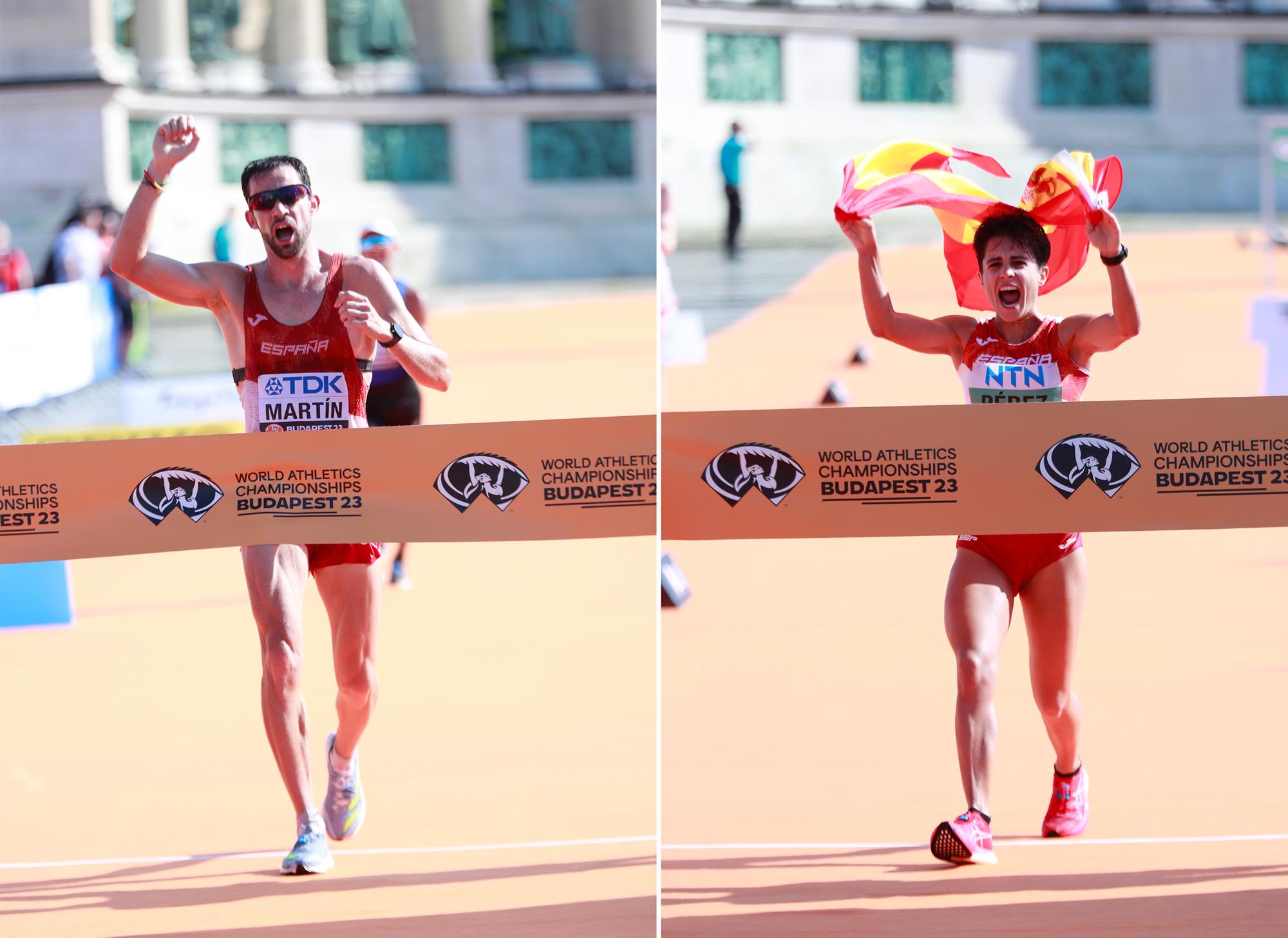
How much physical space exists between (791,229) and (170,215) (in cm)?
1124

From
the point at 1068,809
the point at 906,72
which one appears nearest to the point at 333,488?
the point at 1068,809

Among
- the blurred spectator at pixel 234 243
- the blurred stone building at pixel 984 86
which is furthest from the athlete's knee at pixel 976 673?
the blurred stone building at pixel 984 86

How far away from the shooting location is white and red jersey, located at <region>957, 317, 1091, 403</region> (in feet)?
16.8

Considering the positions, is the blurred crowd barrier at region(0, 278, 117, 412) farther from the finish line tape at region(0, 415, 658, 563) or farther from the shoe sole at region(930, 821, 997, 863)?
the shoe sole at region(930, 821, 997, 863)

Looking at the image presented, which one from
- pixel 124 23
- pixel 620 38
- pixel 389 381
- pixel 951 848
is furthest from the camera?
pixel 620 38

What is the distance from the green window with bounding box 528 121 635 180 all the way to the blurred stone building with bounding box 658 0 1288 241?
2536 mm

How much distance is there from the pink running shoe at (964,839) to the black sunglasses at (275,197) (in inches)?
110

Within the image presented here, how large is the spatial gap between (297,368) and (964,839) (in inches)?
99.4

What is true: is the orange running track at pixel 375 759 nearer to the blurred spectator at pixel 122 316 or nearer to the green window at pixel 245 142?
the blurred spectator at pixel 122 316

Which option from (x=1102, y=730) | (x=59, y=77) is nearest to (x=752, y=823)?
(x=1102, y=730)

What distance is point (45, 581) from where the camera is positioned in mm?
9047

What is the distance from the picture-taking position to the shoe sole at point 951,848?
500 centimetres

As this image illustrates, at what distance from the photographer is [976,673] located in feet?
16.0

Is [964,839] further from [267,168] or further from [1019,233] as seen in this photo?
[267,168]
